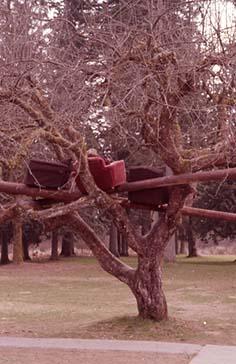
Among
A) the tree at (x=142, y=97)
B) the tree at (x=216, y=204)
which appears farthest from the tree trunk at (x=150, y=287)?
the tree at (x=216, y=204)

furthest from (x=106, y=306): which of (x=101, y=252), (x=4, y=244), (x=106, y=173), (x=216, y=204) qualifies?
(x=4, y=244)

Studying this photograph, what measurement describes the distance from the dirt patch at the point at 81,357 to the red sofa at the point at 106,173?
258 cm

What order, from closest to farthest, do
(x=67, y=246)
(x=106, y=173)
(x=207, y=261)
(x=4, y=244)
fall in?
(x=106, y=173) < (x=4, y=244) < (x=207, y=261) < (x=67, y=246)

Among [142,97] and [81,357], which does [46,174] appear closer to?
[142,97]

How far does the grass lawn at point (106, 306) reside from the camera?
11547 millimetres

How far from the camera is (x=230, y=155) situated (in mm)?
10398

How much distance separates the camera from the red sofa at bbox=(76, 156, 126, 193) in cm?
1073

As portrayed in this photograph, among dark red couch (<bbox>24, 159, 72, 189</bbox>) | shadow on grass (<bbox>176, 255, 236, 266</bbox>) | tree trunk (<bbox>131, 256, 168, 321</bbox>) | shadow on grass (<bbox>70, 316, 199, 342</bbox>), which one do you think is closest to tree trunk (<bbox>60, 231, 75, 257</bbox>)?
shadow on grass (<bbox>176, 255, 236, 266</bbox>)

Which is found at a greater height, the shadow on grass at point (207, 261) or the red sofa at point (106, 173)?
the red sofa at point (106, 173)

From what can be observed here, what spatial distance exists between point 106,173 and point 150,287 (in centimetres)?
216

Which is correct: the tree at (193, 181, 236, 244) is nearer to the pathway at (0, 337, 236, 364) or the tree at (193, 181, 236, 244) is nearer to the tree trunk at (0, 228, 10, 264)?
the tree trunk at (0, 228, 10, 264)

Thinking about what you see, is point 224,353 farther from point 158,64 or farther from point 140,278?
point 158,64

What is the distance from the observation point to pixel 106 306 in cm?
1722

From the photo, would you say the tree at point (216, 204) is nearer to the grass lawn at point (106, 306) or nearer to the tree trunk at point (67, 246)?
the grass lawn at point (106, 306)
